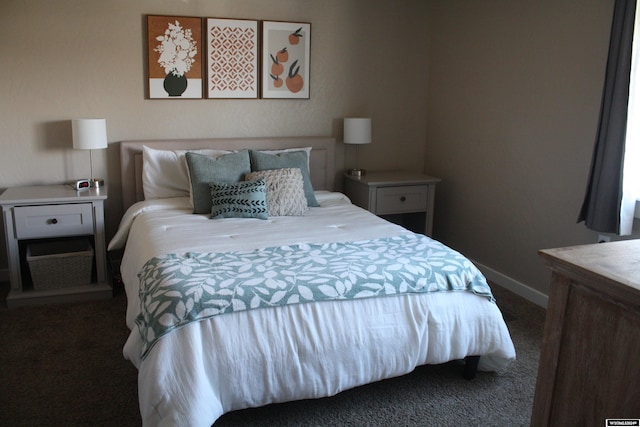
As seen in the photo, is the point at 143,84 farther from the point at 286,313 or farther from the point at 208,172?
the point at 286,313

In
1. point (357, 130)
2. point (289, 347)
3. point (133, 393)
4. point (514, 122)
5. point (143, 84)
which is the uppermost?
point (143, 84)

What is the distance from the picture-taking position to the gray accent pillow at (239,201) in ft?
10.6

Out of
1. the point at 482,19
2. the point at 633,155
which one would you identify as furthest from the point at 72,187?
the point at 633,155

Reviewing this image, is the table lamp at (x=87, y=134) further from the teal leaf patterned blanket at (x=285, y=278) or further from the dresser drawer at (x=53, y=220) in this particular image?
the teal leaf patterned blanket at (x=285, y=278)

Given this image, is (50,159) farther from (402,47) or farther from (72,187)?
(402,47)

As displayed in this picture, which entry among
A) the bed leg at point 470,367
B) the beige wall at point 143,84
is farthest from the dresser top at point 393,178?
the bed leg at point 470,367

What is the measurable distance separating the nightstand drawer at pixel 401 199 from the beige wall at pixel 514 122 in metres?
0.31

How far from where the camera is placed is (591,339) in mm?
1353

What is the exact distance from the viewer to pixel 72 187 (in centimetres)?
362

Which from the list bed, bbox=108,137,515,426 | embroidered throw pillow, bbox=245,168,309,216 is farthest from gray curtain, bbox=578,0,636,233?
embroidered throw pillow, bbox=245,168,309,216

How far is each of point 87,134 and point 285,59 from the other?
5.00 ft

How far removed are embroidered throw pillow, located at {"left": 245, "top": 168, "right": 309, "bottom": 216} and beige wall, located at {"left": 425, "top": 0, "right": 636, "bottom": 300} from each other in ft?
4.64

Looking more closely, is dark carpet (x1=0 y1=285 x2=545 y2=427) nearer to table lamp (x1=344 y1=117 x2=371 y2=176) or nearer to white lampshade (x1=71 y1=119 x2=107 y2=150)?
white lampshade (x1=71 y1=119 x2=107 y2=150)

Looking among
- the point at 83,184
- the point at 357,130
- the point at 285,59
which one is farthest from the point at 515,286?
the point at 83,184
